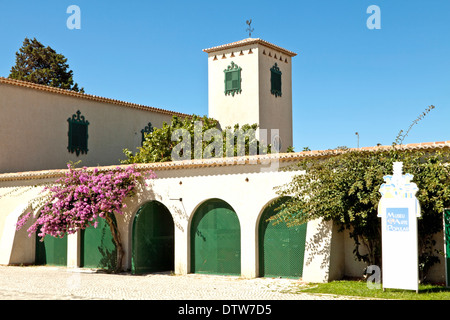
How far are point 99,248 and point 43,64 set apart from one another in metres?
29.0

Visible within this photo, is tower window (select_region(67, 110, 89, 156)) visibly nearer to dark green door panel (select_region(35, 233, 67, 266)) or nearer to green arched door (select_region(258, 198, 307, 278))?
dark green door panel (select_region(35, 233, 67, 266))

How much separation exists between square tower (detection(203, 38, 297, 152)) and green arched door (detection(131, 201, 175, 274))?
1019cm

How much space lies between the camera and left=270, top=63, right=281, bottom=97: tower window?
2867cm

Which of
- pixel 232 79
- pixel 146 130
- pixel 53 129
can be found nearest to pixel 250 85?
pixel 232 79

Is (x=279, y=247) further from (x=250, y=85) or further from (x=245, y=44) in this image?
(x=245, y=44)

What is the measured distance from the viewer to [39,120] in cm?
2420

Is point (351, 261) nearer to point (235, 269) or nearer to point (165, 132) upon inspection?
point (235, 269)

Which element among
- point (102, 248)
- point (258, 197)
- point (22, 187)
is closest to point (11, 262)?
point (22, 187)

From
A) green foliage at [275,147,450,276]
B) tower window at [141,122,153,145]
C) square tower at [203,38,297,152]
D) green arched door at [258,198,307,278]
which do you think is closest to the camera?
green foliage at [275,147,450,276]

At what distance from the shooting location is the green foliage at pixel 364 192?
13078mm

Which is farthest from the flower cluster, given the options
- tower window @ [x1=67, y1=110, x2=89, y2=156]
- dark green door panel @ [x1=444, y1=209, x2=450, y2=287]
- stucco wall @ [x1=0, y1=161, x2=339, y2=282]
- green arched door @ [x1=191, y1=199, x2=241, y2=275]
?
dark green door panel @ [x1=444, y1=209, x2=450, y2=287]

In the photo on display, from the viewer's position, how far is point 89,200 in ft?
58.7

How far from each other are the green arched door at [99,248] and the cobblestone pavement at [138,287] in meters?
0.79

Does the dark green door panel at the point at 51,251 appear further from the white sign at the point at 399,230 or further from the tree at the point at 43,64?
the tree at the point at 43,64
